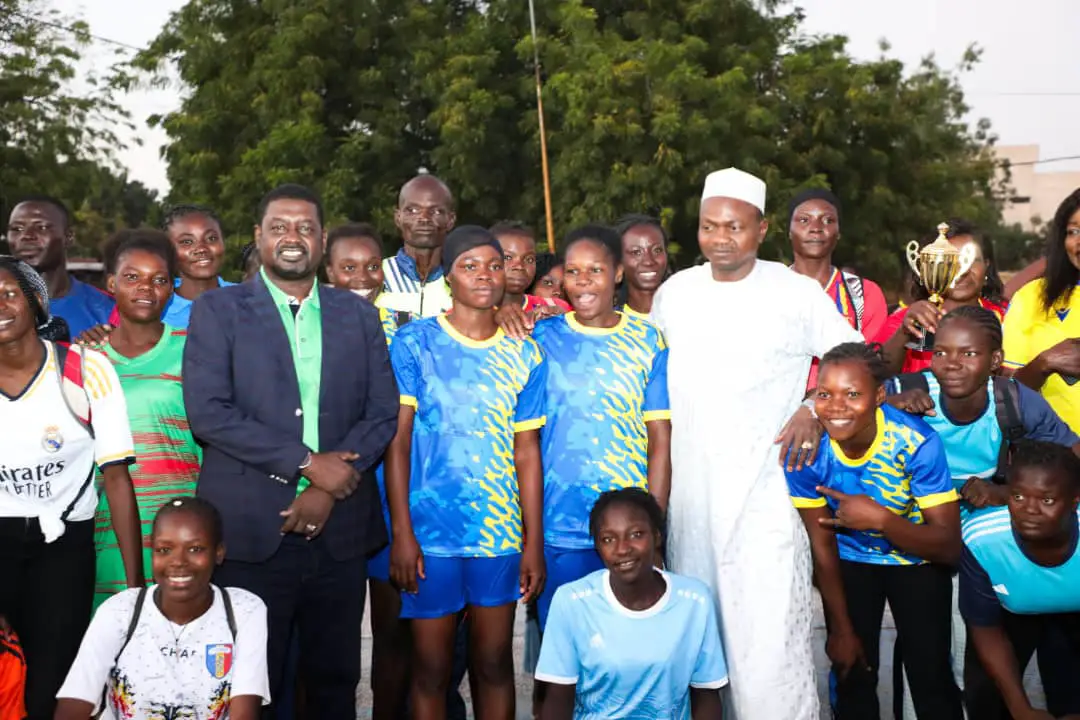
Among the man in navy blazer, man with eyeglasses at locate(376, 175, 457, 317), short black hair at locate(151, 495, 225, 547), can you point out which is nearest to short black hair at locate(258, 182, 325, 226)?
the man in navy blazer

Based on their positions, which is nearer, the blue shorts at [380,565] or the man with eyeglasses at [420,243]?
the blue shorts at [380,565]

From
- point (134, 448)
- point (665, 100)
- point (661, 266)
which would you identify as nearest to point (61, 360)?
point (134, 448)

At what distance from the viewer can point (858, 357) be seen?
422 cm

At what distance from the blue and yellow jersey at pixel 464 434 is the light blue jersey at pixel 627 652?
0.37 m

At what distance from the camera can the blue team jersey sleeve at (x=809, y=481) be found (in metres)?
4.27

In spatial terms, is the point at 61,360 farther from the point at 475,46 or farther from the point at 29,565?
the point at 475,46

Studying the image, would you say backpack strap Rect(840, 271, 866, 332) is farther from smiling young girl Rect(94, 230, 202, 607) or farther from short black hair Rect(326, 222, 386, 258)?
smiling young girl Rect(94, 230, 202, 607)

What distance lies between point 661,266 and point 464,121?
52.0ft

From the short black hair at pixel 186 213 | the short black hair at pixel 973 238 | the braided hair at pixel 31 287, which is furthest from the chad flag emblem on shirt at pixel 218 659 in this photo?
the short black hair at pixel 973 238

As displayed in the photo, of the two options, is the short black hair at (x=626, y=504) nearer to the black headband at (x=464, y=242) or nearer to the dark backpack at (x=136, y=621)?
the black headband at (x=464, y=242)

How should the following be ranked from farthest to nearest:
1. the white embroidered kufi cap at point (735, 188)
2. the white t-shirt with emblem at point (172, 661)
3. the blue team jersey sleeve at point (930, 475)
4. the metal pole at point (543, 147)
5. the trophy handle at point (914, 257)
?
the metal pole at point (543, 147) < the trophy handle at point (914, 257) < the white embroidered kufi cap at point (735, 188) < the blue team jersey sleeve at point (930, 475) < the white t-shirt with emblem at point (172, 661)

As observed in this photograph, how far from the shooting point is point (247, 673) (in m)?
3.86

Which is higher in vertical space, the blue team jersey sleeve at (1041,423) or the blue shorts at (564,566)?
the blue team jersey sleeve at (1041,423)

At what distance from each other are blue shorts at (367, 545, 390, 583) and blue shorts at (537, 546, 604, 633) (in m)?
0.60
